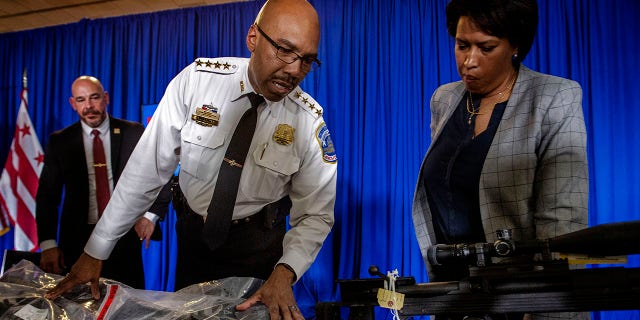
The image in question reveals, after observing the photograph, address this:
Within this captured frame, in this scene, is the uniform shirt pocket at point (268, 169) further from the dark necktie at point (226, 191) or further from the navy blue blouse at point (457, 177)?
the navy blue blouse at point (457, 177)

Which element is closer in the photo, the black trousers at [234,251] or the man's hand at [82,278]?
the man's hand at [82,278]

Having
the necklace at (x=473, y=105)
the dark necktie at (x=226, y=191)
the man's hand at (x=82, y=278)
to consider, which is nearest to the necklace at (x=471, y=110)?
the necklace at (x=473, y=105)

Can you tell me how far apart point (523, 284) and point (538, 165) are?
0.59 m

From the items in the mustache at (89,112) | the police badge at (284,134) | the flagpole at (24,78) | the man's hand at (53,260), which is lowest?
the man's hand at (53,260)

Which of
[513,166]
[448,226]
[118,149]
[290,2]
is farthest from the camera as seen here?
[118,149]

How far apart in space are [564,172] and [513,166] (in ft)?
0.40

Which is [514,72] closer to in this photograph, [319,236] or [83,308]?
[319,236]

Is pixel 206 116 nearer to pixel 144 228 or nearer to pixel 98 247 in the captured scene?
pixel 98 247

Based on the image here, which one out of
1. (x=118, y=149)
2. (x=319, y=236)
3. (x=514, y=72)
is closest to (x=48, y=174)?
(x=118, y=149)

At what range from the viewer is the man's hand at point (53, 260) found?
3.19 meters

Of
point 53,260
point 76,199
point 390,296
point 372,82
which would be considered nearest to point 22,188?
point 76,199

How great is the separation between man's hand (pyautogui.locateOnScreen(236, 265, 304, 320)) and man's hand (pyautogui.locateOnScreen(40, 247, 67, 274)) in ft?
7.38

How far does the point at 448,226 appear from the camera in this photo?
154cm

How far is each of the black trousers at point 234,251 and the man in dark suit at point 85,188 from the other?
1.25 meters
